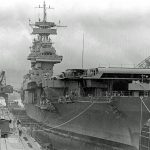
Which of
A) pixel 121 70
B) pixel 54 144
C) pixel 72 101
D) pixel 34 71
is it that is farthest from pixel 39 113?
pixel 121 70

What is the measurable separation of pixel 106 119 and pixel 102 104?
4.83ft

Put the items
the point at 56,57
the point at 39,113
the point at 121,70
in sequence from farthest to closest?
1. the point at 56,57
2. the point at 39,113
3. the point at 121,70

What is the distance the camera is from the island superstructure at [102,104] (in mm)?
22509

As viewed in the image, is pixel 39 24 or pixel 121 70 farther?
pixel 39 24

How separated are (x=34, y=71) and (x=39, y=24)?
20.2ft

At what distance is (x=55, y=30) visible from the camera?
48.5m

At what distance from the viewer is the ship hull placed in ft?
73.0

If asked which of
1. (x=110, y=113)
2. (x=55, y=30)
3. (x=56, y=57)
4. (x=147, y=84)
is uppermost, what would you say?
(x=55, y=30)

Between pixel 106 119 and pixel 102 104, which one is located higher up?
pixel 102 104

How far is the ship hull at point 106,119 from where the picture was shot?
22.3m

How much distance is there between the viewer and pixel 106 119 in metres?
25.3

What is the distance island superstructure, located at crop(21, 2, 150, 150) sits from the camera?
2251 cm

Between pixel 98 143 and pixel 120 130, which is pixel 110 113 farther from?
pixel 98 143

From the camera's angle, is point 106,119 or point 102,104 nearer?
point 102,104
